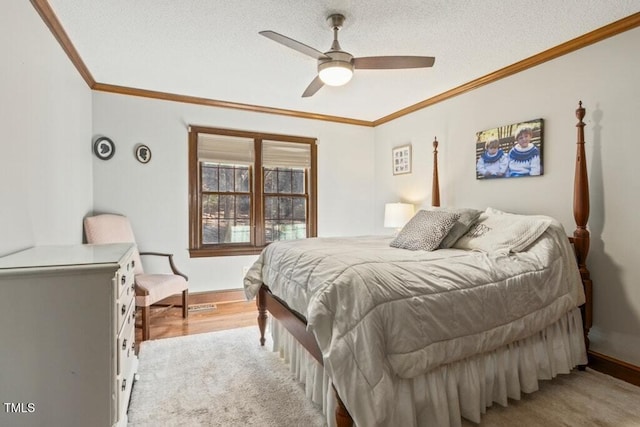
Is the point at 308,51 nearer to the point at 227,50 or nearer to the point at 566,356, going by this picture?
the point at 227,50

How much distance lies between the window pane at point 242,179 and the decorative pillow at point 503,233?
284cm

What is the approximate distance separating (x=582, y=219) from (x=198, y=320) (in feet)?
11.7

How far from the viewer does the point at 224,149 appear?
165 inches

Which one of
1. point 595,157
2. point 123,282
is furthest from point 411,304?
point 595,157

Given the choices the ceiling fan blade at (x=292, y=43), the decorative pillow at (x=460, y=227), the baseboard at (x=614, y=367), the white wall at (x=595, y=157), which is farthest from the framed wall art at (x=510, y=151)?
the ceiling fan blade at (x=292, y=43)

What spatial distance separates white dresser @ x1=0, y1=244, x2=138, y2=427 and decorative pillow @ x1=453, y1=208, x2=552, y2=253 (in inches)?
90.3

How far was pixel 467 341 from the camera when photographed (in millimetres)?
1704

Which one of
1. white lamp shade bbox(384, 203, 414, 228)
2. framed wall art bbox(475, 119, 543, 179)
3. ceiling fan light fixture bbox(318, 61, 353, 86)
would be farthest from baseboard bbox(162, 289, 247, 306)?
framed wall art bbox(475, 119, 543, 179)

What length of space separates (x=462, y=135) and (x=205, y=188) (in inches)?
124

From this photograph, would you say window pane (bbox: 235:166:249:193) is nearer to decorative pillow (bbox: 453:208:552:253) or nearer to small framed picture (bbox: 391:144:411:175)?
small framed picture (bbox: 391:144:411:175)

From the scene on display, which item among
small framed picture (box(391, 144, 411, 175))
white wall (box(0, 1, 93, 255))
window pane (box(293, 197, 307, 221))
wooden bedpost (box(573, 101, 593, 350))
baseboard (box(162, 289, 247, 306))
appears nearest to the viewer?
white wall (box(0, 1, 93, 255))

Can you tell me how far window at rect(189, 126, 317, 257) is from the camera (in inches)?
161

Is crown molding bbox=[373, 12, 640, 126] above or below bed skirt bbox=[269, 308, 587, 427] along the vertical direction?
above

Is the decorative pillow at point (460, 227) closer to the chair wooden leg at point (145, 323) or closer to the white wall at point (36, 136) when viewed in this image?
the chair wooden leg at point (145, 323)
